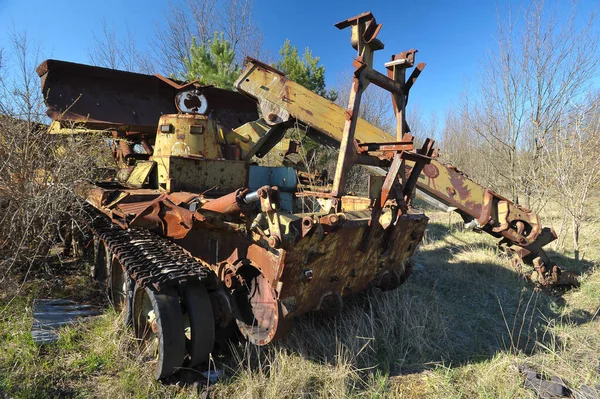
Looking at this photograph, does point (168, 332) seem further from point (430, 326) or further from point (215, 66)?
point (215, 66)

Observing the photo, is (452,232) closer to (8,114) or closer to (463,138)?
(8,114)

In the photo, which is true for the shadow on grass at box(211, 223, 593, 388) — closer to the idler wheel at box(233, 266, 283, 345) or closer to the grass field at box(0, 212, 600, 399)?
the grass field at box(0, 212, 600, 399)

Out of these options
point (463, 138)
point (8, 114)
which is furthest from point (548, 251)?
point (463, 138)

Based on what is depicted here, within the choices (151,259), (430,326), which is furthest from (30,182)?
(430,326)

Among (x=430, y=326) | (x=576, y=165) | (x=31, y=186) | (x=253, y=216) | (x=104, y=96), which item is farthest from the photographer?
(x=576, y=165)

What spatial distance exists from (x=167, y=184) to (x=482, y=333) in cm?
343

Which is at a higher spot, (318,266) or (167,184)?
(167,184)

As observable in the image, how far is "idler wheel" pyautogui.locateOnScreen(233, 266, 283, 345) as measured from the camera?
2.76m

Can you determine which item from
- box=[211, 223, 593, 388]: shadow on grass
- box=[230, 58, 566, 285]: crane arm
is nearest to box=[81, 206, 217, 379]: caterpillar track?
box=[211, 223, 593, 388]: shadow on grass

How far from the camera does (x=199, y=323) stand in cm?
286

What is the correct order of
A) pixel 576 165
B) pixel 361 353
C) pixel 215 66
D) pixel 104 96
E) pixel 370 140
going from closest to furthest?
pixel 361 353
pixel 370 140
pixel 104 96
pixel 576 165
pixel 215 66

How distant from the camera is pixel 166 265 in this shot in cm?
281

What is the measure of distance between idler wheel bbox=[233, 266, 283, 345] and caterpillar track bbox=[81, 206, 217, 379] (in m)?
0.26

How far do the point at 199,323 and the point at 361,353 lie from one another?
1.45m
